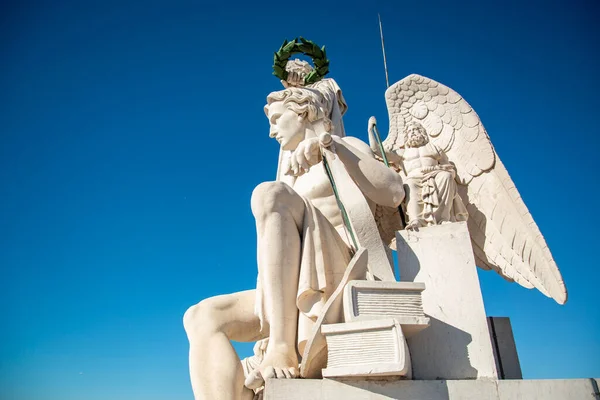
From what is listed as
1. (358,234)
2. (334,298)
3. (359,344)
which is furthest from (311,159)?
(359,344)

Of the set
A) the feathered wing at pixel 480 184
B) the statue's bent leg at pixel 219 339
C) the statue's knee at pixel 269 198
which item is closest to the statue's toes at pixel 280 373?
the statue's bent leg at pixel 219 339

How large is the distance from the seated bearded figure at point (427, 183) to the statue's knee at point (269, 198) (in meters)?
0.97

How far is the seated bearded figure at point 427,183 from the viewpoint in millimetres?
3562

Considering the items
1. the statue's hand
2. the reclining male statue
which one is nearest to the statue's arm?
the reclining male statue

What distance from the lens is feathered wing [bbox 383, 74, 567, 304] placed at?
12.1 ft

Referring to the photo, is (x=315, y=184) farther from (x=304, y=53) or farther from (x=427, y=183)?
(x=304, y=53)

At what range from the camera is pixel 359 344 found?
2336 mm

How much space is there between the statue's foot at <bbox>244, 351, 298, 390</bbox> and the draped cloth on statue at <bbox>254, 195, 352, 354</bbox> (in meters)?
0.15

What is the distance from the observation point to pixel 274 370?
2.52 meters

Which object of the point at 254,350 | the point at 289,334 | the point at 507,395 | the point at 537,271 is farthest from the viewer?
the point at 254,350

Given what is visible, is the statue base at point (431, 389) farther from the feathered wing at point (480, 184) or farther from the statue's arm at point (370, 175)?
the statue's arm at point (370, 175)

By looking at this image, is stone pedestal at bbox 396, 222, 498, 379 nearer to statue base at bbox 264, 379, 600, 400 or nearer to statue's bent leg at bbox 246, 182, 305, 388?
statue base at bbox 264, 379, 600, 400

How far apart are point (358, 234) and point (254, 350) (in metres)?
1.56

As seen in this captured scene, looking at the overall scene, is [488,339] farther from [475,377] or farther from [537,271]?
[537,271]
